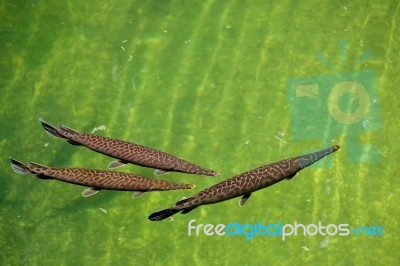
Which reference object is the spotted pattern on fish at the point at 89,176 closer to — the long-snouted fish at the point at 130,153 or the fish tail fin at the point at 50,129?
the long-snouted fish at the point at 130,153

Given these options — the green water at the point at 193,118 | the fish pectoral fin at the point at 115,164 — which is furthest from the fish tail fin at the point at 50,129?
the fish pectoral fin at the point at 115,164

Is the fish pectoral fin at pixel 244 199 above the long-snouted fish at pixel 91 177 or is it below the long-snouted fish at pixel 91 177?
below

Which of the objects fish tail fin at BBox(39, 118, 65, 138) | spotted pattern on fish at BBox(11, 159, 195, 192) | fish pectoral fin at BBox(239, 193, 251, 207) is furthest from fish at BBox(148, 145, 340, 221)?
fish tail fin at BBox(39, 118, 65, 138)

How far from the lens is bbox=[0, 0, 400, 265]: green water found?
A: 6.64 meters

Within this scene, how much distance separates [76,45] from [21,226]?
3104 mm

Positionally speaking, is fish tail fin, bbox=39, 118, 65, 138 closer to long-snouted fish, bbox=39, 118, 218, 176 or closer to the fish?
long-snouted fish, bbox=39, 118, 218, 176

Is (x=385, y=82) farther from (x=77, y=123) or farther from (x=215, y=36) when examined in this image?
(x=77, y=123)

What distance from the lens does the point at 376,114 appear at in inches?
287

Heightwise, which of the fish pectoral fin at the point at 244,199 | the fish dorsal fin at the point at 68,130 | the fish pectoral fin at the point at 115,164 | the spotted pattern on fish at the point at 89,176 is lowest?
the fish pectoral fin at the point at 244,199
